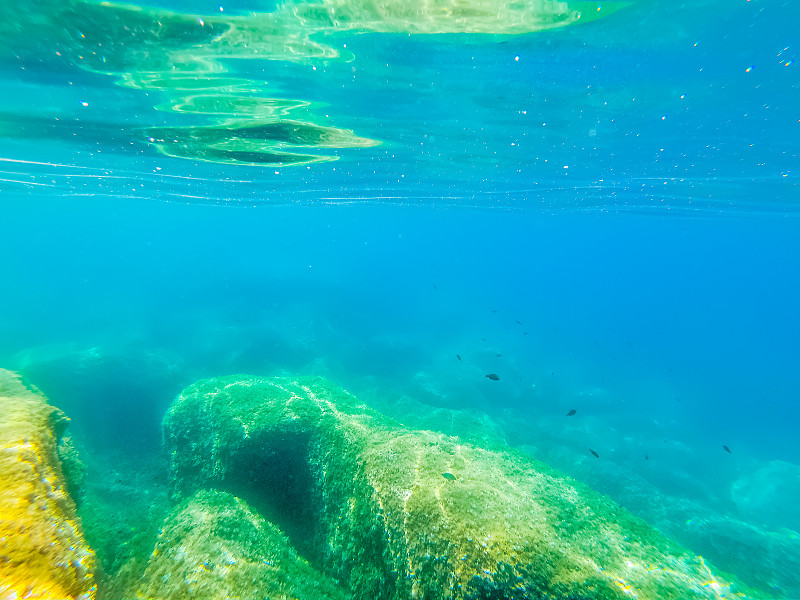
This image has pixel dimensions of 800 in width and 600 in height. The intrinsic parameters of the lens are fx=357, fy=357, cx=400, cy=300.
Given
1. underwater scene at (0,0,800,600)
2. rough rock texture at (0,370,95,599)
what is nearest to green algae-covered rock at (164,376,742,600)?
underwater scene at (0,0,800,600)

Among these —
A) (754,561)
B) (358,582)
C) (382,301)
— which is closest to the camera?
(358,582)

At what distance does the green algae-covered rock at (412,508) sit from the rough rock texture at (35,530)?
328 cm

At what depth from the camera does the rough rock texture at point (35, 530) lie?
3.42 metres

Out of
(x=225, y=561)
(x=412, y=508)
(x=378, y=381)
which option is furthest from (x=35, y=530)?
(x=378, y=381)

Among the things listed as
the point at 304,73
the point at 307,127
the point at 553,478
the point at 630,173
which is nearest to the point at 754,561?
the point at 553,478

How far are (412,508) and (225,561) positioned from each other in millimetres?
3074

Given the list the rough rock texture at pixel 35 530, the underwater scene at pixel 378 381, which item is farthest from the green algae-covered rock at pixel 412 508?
the rough rock texture at pixel 35 530

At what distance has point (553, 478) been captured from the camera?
8828 millimetres

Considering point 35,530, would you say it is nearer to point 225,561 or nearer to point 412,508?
point 225,561

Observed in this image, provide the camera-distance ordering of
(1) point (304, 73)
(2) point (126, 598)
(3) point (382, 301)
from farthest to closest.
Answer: (3) point (382, 301) → (1) point (304, 73) → (2) point (126, 598)

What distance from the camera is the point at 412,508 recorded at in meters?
5.94

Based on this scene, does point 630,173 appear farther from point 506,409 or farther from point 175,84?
point 175,84

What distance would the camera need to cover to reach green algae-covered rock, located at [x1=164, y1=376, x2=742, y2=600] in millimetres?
5102

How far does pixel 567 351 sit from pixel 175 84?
43523mm
